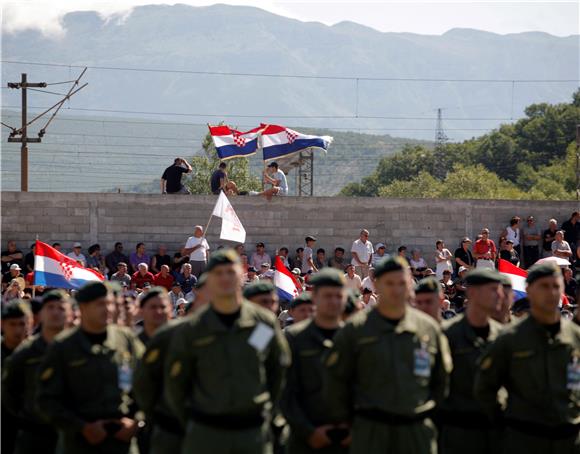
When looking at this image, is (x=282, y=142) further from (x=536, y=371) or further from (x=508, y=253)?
(x=536, y=371)

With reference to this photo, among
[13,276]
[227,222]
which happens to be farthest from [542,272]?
[13,276]

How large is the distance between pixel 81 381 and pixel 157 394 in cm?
74

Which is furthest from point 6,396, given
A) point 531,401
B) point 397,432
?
point 531,401

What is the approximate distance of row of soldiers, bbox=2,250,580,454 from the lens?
903cm

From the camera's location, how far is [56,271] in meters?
19.3

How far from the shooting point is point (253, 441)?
9.02 m

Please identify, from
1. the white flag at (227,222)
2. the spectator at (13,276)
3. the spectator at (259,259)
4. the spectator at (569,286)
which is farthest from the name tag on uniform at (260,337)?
the spectator at (259,259)

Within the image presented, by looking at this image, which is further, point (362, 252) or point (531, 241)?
point (531, 241)

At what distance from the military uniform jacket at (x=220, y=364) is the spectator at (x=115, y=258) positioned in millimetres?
18166

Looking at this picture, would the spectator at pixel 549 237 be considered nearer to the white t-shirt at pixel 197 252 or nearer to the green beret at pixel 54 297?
the white t-shirt at pixel 197 252

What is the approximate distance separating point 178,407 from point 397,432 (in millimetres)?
1513

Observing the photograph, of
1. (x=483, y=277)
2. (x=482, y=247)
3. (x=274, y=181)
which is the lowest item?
(x=482, y=247)

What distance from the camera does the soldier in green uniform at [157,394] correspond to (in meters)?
9.69

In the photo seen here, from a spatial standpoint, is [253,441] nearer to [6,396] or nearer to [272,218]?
[6,396]
